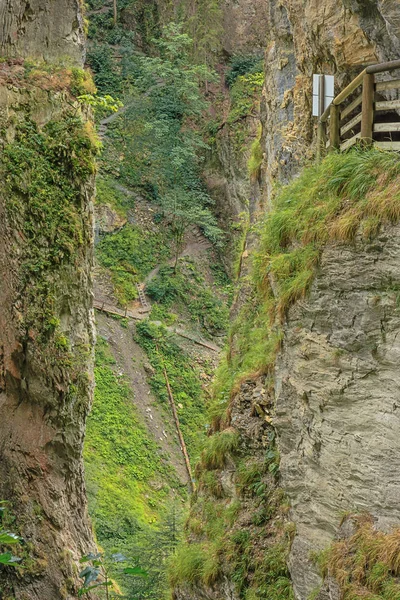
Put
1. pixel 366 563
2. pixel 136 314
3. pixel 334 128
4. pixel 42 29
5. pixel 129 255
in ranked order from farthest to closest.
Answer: pixel 129 255
pixel 136 314
pixel 42 29
pixel 334 128
pixel 366 563

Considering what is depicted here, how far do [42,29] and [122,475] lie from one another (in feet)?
43.2

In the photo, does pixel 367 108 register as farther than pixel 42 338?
No

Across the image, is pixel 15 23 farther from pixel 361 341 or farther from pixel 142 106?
pixel 142 106

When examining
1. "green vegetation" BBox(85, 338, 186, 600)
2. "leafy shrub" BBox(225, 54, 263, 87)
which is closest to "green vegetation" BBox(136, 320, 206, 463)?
"green vegetation" BBox(85, 338, 186, 600)

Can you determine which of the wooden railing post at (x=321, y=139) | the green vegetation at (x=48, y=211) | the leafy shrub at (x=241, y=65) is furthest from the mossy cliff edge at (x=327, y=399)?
the leafy shrub at (x=241, y=65)

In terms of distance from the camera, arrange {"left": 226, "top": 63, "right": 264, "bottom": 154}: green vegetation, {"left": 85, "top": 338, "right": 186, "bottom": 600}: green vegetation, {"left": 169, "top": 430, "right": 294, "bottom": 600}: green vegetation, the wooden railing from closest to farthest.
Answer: the wooden railing
{"left": 169, "top": 430, "right": 294, "bottom": 600}: green vegetation
{"left": 85, "top": 338, "right": 186, "bottom": 600}: green vegetation
{"left": 226, "top": 63, "right": 264, "bottom": 154}: green vegetation

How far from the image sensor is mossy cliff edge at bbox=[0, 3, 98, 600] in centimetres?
1063

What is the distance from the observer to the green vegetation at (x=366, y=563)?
221 inches

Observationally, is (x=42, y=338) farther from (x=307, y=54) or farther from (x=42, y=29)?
Result: (x=307, y=54)

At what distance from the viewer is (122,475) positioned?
1975cm

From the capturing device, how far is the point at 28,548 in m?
10.6

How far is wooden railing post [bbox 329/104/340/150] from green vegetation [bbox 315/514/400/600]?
443cm

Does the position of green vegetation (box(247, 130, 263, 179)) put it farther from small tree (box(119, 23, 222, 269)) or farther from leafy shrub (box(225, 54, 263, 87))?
leafy shrub (box(225, 54, 263, 87))

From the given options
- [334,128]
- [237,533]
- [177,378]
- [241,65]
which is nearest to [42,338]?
[237,533]
